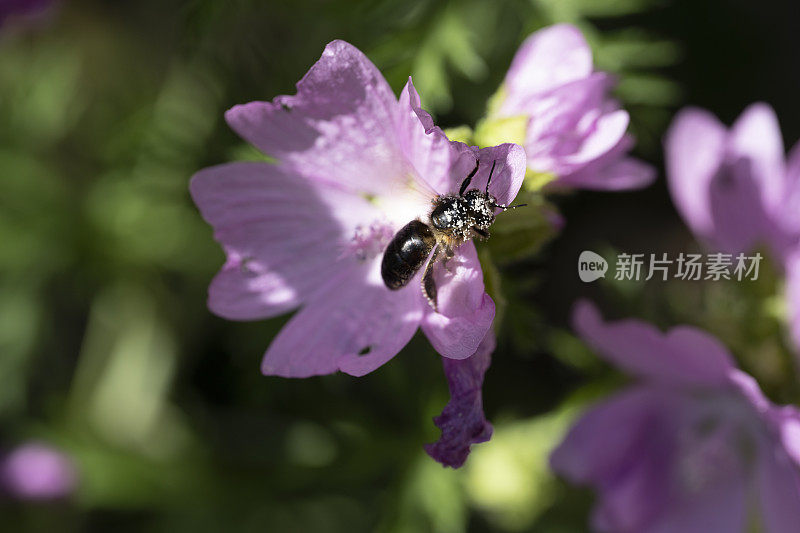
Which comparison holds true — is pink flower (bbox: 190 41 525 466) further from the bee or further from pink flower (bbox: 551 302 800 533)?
pink flower (bbox: 551 302 800 533)

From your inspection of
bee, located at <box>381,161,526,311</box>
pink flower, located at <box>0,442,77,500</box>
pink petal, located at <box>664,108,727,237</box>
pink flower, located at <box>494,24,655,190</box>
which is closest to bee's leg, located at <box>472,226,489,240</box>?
bee, located at <box>381,161,526,311</box>

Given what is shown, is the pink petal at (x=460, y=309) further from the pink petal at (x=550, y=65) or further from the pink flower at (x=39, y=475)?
the pink flower at (x=39, y=475)

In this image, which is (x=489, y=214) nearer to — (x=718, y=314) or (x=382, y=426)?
(x=718, y=314)

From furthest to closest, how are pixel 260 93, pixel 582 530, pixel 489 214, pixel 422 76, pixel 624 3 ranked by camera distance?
1. pixel 582 530
2. pixel 260 93
3. pixel 624 3
4. pixel 422 76
5. pixel 489 214

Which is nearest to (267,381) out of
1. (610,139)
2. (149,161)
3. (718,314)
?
(149,161)

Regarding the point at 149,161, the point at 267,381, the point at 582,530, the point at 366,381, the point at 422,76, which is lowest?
the point at 582,530

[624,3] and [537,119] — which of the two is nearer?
[537,119]

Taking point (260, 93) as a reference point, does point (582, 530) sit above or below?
below

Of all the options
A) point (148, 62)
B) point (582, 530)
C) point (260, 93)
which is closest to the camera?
point (260, 93)
